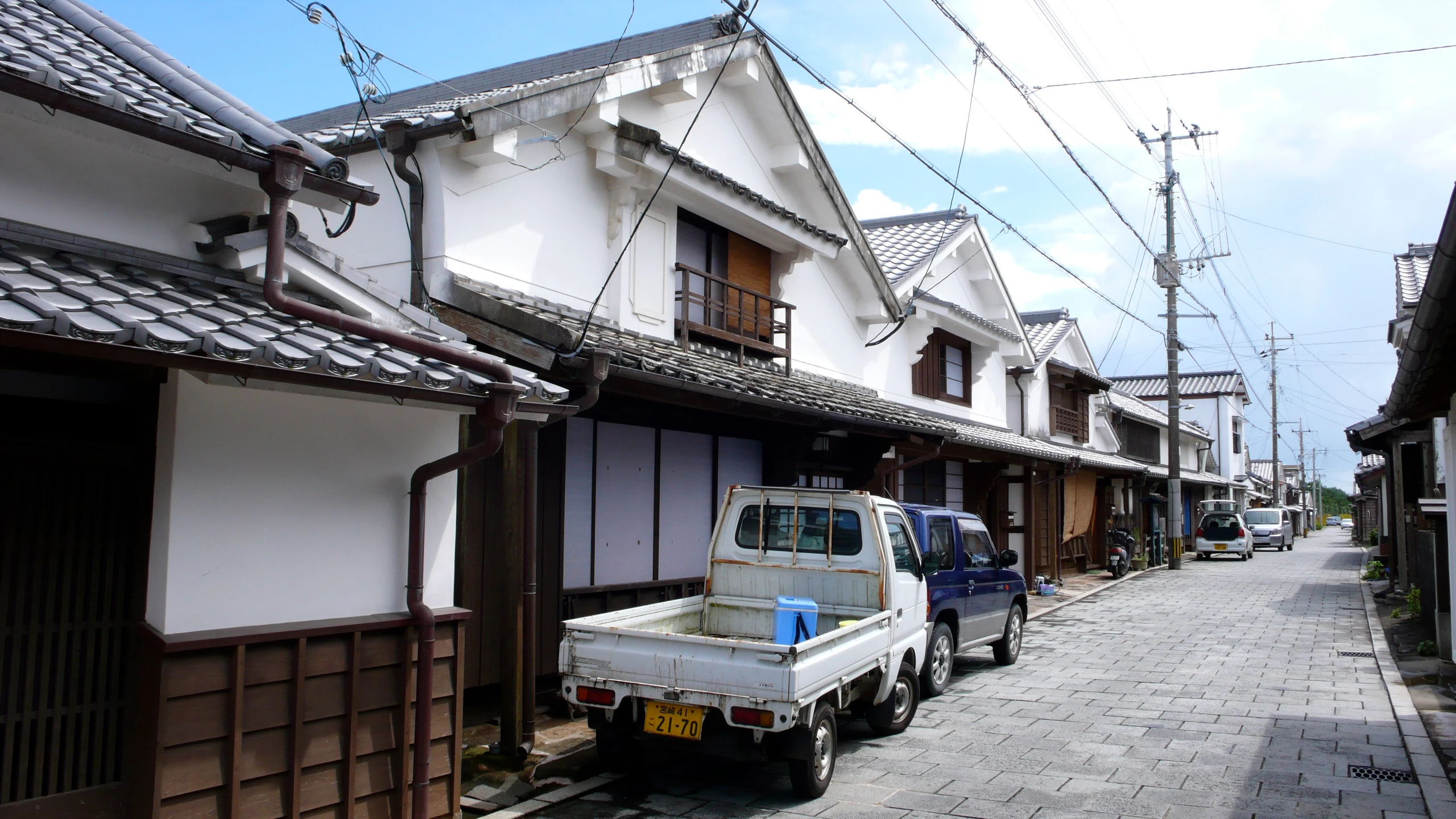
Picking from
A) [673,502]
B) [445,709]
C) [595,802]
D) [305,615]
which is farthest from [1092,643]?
[305,615]

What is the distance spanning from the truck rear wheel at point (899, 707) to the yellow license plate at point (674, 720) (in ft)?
7.84

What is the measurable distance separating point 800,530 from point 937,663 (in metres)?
2.75

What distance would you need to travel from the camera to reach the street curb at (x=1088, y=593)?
17.7 m

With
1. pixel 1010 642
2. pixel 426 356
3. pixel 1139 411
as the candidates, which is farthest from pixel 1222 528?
pixel 426 356

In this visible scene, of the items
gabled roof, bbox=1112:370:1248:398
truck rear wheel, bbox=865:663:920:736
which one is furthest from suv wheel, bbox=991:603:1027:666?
gabled roof, bbox=1112:370:1248:398

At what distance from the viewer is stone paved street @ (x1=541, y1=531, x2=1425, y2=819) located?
6410 millimetres

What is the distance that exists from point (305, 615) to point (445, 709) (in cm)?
114

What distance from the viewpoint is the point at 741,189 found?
11.4 meters

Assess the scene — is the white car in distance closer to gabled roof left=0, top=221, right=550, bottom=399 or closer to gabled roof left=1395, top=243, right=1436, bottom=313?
gabled roof left=1395, top=243, right=1436, bottom=313

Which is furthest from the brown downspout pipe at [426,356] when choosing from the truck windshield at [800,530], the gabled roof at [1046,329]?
the gabled roof at [1046,329]

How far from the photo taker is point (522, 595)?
7.36 metres

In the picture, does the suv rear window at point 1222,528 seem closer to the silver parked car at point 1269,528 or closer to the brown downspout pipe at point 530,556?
the silver parked car at point 1269,528

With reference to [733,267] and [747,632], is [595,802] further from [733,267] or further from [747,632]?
[733,267]

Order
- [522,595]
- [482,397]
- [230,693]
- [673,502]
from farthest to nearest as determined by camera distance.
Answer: [673,502] < [522,595] < [482,397] < [230,693]
